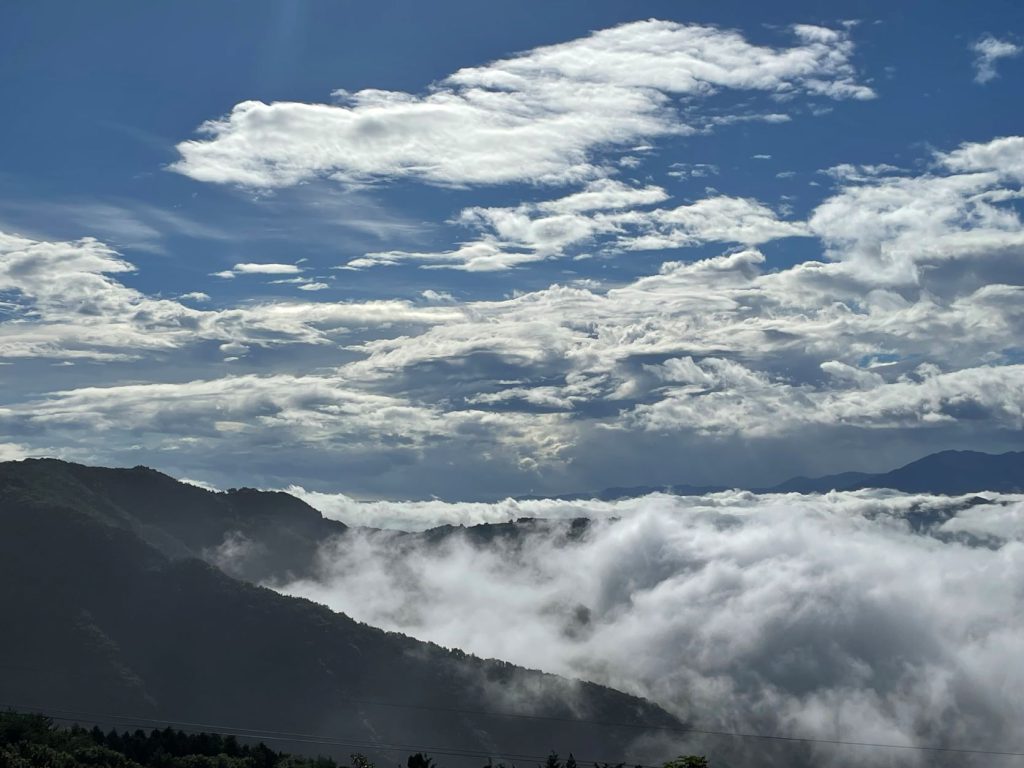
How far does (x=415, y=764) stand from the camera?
184m

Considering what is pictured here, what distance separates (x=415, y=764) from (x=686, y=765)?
41.7m

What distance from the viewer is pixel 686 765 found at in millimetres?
179375
